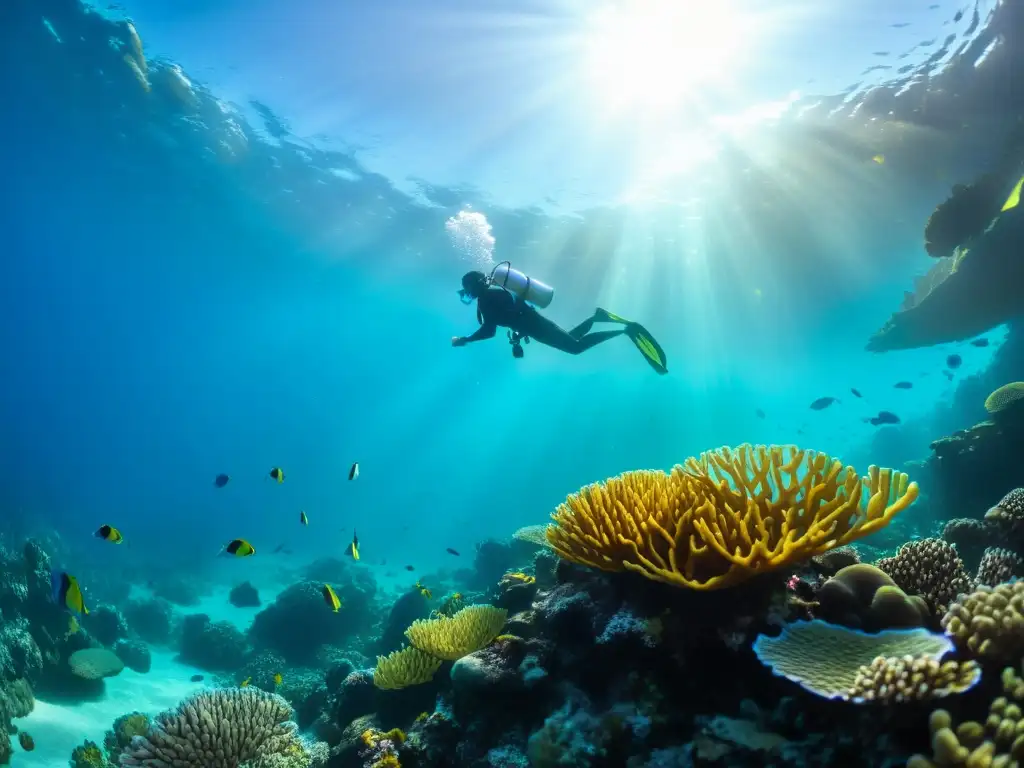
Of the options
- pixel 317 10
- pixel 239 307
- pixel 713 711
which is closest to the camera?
pixel 713 711

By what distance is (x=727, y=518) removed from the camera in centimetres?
313

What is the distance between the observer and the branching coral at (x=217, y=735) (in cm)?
412

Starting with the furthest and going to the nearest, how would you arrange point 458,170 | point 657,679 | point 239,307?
point 239,307 → point 458,170 → point 657,679

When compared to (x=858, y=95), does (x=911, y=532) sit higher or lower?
lower

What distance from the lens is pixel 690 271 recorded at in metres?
28.9

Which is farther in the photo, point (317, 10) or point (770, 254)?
point (770, 254)

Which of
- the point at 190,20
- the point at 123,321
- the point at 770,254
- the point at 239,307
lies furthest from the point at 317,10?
the point at 123,321

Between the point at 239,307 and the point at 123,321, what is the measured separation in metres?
27.2

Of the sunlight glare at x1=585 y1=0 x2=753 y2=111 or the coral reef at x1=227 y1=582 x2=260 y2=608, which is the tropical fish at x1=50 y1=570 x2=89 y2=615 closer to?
the sunlight glare at x1=585 y1=0 x2=753 y2=111

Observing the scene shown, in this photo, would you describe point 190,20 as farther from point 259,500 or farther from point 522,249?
point 259,500

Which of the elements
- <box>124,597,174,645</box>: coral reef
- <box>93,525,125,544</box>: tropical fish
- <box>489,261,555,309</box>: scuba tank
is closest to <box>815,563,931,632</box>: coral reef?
<box>489,261,555,309</box>: scuba tank

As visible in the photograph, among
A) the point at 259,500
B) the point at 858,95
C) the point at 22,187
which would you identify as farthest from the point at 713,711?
the point at 259,500

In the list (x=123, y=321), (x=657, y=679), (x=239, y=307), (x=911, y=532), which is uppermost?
(x=123, y=321)

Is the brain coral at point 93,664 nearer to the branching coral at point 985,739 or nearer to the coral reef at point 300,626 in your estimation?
the coral reef at point 300,626
